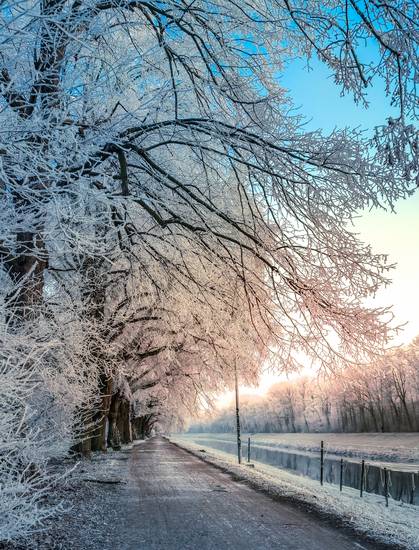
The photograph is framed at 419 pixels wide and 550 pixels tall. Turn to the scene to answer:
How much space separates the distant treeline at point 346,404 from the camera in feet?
26.1

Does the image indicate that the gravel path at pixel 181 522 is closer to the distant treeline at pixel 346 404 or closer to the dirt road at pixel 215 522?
the dirt road at pixel 215 522

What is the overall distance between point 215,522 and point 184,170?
6622 millimetres

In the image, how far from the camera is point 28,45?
5105mm

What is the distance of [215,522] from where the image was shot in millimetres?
9016

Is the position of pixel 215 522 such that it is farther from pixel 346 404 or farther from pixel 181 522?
pixel 346 404

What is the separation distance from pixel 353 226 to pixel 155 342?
17.4 m

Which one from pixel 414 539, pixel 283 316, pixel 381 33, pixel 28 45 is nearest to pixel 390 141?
pixel 381 33

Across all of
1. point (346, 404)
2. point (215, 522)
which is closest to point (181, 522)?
point (215, 522)

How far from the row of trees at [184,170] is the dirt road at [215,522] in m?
2.33

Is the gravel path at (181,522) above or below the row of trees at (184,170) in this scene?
below

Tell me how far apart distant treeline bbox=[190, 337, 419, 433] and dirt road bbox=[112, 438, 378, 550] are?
2.27m

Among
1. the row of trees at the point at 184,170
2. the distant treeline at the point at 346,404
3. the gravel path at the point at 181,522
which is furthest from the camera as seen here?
the distant treeline at the point at 346,404

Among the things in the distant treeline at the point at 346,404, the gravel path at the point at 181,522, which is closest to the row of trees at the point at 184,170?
the distant treeline at the point at 346,404

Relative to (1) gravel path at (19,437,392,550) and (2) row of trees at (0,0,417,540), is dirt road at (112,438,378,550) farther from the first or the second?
(2) row of trees at (0,0,417,540)
